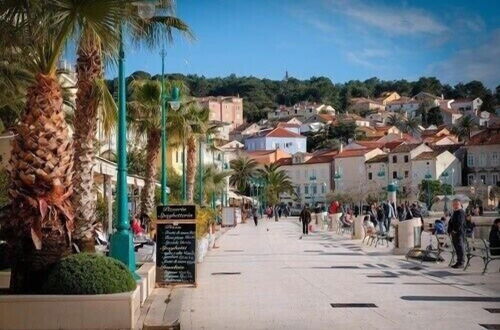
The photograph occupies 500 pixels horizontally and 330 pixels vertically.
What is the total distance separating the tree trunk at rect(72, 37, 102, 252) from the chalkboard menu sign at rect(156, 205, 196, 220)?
2177mm

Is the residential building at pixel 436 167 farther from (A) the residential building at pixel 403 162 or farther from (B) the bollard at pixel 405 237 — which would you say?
(B) the bollard at pixel 405 237

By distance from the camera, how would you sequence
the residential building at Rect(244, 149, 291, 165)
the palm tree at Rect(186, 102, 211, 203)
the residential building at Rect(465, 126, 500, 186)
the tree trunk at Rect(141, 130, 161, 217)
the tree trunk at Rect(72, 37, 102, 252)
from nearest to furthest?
the tree trunk at Rect(72, 37, 102, 252), the tree trunk at Rect(141, 130, 161, 217), the palm tree at Rect(186, 102, 211, 203), the residential building at Rect(465, 126, 500, 186), the residential building at Rect(244, 149, 291, 165)

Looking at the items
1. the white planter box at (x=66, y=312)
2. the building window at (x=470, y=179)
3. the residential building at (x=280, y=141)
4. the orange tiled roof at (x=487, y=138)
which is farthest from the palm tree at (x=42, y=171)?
the residential building at (x=280, y=141)

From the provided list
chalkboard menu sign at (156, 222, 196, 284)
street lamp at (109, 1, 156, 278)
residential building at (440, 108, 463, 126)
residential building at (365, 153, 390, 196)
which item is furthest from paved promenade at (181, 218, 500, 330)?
residential building at (440, 108, 463, 126)

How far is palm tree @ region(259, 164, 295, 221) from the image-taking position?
119 m

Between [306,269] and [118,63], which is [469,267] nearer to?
[306,269]

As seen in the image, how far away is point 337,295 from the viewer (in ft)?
44.9

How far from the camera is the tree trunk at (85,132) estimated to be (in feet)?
54.9

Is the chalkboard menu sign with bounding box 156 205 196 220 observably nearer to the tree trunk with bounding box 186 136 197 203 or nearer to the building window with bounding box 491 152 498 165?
the tree trunk with bounding box 186 136 197 203

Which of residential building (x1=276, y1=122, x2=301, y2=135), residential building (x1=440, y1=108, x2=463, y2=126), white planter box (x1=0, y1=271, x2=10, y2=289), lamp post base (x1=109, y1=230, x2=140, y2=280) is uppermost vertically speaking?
residential building (x1=440, y1=108, x2=463, y2=126)

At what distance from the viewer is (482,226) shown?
44.5m

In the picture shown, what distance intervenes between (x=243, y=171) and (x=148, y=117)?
85.0 m

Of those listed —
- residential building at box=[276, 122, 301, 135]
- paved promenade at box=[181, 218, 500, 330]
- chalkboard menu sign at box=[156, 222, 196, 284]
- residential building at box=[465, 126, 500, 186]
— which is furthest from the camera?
residential building at box=[276, 122, 301, 135]

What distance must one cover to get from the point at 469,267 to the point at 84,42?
12.0 m
